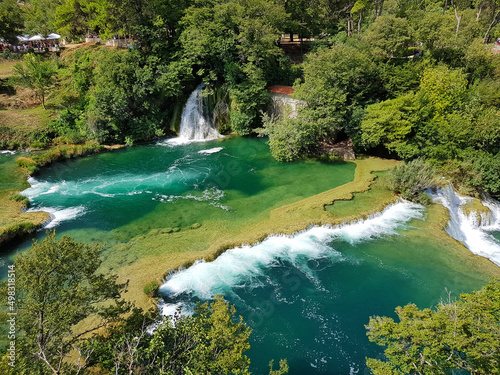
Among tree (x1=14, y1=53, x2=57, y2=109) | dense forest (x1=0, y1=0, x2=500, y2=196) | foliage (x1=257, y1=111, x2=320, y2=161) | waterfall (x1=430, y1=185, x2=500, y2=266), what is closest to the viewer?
waterfall (x1=430, y1=185, x2=500, y2=266)

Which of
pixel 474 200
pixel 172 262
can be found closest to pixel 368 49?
pixel 474 200

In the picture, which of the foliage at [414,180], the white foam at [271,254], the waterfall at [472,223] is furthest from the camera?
the foliage at [414,180]

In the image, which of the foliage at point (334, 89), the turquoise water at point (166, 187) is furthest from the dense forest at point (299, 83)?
the turquoise water at point (166, 187)

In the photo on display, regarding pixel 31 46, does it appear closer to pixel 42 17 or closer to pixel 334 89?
pixel 42 17

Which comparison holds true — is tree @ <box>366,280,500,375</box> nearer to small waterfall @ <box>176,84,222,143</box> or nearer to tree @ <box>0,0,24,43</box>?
small waterfall @ <box>176,84,222,143</box>

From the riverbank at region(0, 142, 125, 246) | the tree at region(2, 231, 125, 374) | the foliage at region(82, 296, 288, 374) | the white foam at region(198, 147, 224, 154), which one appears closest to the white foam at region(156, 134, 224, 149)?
the white foam at region(198, 147, 224, 154)

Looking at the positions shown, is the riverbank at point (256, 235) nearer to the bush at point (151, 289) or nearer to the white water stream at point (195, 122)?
the bush at point (151, 289)
